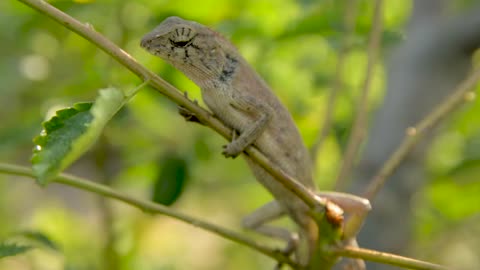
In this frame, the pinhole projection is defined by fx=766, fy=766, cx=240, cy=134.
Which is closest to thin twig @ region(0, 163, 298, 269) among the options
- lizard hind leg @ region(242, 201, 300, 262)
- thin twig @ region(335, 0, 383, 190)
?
thin twig @ region(335, 0, 383, 190)

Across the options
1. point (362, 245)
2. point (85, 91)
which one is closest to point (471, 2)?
point (362, 245)

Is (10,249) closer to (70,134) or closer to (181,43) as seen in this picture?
(70,134)

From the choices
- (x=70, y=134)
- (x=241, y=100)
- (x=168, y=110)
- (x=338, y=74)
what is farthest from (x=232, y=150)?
(x=168, y=110)

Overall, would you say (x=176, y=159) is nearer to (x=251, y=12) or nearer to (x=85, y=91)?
(x=85, y=91)

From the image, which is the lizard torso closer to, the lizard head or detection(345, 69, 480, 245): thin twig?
the lizard head

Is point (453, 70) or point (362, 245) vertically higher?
point (453, 70)

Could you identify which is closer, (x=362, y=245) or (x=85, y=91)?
(x=85, y=91)
